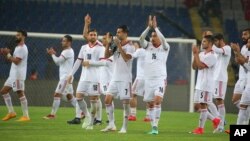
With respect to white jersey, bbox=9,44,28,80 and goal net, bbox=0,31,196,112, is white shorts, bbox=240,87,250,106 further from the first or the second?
goal net, bbox=0,31,196,112

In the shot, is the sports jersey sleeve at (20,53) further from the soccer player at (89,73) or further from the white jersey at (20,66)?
the soccer player at (89,73)

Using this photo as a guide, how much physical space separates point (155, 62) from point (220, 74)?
2.48 m

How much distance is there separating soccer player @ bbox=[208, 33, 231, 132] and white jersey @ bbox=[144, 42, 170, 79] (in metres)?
1.57

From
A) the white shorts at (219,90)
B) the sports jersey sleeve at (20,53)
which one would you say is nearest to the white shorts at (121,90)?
the white shorts at (219,90)

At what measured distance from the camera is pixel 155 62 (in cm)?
1475

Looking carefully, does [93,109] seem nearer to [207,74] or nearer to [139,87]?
[207,74]

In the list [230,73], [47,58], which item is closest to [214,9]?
[230,73]

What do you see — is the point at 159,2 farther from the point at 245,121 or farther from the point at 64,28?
the point at 245,121

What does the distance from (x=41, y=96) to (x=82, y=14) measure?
7485 mm

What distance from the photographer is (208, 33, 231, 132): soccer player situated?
15.9 meters

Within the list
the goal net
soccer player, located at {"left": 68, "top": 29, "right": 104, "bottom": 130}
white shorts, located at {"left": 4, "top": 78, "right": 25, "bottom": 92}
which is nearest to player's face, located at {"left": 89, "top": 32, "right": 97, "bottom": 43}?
soccer player, located at {"left": 68, "top": 29, "right": 104, "bottom": 130}

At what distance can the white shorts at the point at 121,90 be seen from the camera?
46.7ft

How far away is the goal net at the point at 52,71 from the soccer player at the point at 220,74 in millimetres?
8294

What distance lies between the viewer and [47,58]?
24.9 meters
